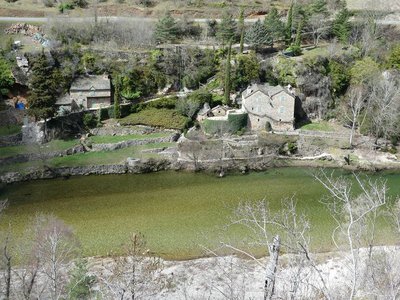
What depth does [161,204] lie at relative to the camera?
32500mm

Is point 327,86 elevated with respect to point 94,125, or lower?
elevated

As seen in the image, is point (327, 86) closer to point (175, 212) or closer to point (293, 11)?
point (293, 11)

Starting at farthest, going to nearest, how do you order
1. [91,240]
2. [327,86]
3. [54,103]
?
[327,86] < [54,103] < [91,240]

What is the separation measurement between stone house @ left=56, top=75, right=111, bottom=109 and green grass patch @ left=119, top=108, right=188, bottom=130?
3571mm

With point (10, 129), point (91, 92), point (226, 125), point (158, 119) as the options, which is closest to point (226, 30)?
point (226, 125)

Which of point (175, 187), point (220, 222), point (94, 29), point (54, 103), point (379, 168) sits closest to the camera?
point (220, 222)

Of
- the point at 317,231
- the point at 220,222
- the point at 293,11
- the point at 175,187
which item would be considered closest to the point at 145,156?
the point at 175,187

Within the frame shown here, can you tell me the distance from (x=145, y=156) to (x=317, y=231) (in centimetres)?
1800

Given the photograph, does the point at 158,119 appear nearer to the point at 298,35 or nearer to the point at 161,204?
the point at 161,204

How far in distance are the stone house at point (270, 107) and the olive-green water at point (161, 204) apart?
7.70 meters

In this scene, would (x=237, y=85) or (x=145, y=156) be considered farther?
(x=237, y=85)

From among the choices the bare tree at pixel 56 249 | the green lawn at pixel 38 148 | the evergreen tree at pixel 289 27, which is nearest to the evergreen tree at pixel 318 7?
the evergreen tree at pixel 289 27

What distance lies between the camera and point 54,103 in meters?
43.0

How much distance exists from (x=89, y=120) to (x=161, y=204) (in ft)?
52.8
